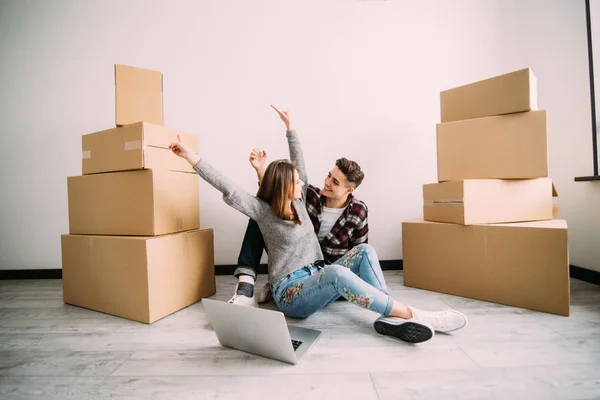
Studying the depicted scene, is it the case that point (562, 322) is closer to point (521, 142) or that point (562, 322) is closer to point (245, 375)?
point (521, 142)

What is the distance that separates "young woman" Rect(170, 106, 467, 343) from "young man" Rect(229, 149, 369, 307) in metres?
0.17

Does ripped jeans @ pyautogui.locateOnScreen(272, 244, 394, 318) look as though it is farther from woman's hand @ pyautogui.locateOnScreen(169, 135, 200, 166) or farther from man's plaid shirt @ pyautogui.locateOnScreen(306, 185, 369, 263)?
woman's hand @ pyautogui.locateOnScreen(169, 135, 200, 166)

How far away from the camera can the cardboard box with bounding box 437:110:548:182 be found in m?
1.28

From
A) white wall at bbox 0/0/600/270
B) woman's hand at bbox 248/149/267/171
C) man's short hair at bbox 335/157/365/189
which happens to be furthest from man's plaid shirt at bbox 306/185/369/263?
white wall at bbox 0/0/600/270

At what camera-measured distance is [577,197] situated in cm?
168

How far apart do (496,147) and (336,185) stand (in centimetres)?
75

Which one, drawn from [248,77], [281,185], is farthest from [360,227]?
[248,77]

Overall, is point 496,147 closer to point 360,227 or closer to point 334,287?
point 360,227

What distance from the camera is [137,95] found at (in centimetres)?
129

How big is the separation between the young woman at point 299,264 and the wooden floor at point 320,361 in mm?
77

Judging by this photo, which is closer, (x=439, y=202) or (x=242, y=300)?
(x=242, y=300)

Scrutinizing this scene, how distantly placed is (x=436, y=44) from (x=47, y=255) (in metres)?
2.84

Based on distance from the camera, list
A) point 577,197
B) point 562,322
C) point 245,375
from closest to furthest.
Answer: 1. point 245,375
2. point 562,322
3. point 577,197

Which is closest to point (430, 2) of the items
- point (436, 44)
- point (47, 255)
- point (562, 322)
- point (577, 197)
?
point (436, 44)
